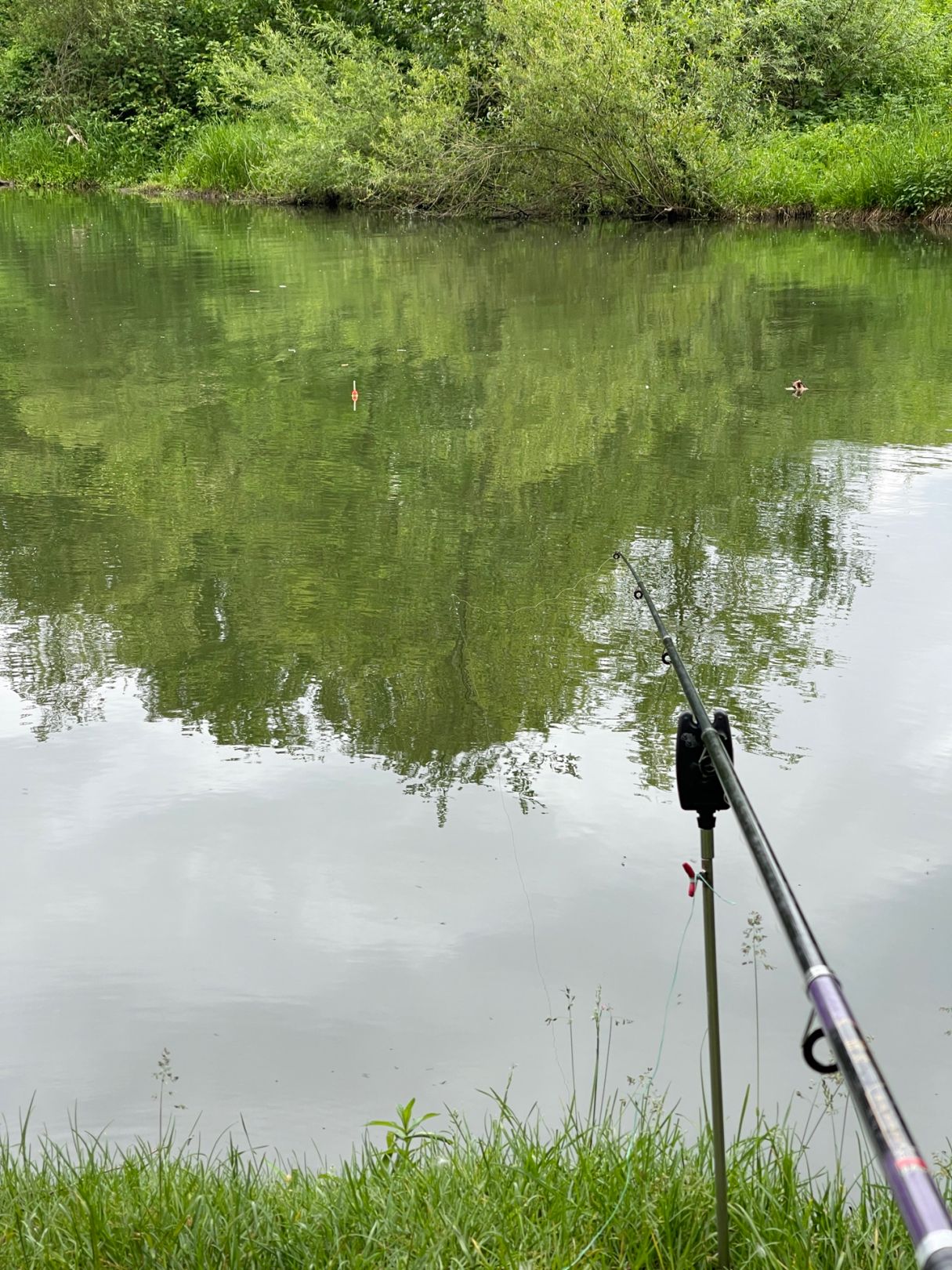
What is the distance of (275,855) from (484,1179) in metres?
1.51

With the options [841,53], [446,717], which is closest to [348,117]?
[841,53]

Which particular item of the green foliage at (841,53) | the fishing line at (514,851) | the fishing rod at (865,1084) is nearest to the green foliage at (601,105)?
the green foliage at (841,53)

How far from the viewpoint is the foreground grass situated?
6.88 ft

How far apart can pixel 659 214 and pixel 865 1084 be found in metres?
19.9

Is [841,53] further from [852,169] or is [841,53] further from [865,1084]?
[865,1084]

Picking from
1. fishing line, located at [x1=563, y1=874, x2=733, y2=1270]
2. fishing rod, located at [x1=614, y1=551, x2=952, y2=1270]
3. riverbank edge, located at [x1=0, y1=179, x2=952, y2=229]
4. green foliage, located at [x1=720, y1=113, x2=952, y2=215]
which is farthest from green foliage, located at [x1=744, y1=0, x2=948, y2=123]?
fishing rod, located at [x1=614, y1=551, x2=952, y2=1270]

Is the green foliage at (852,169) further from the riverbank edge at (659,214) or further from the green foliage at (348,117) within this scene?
the green foliage at (348,117)

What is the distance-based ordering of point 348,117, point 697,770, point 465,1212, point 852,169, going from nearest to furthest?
point 697,770, point 465,1212, point 852,169, point 348,117

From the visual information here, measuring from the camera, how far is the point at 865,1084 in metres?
0.98

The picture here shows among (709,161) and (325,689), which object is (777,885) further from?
(709,161)

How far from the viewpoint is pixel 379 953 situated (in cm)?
319

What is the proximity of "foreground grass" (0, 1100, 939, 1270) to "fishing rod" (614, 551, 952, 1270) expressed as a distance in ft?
2.98

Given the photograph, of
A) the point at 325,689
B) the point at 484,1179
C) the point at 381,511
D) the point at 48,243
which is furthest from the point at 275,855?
the point at 48,243

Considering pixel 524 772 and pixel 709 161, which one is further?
pixel 709 161
